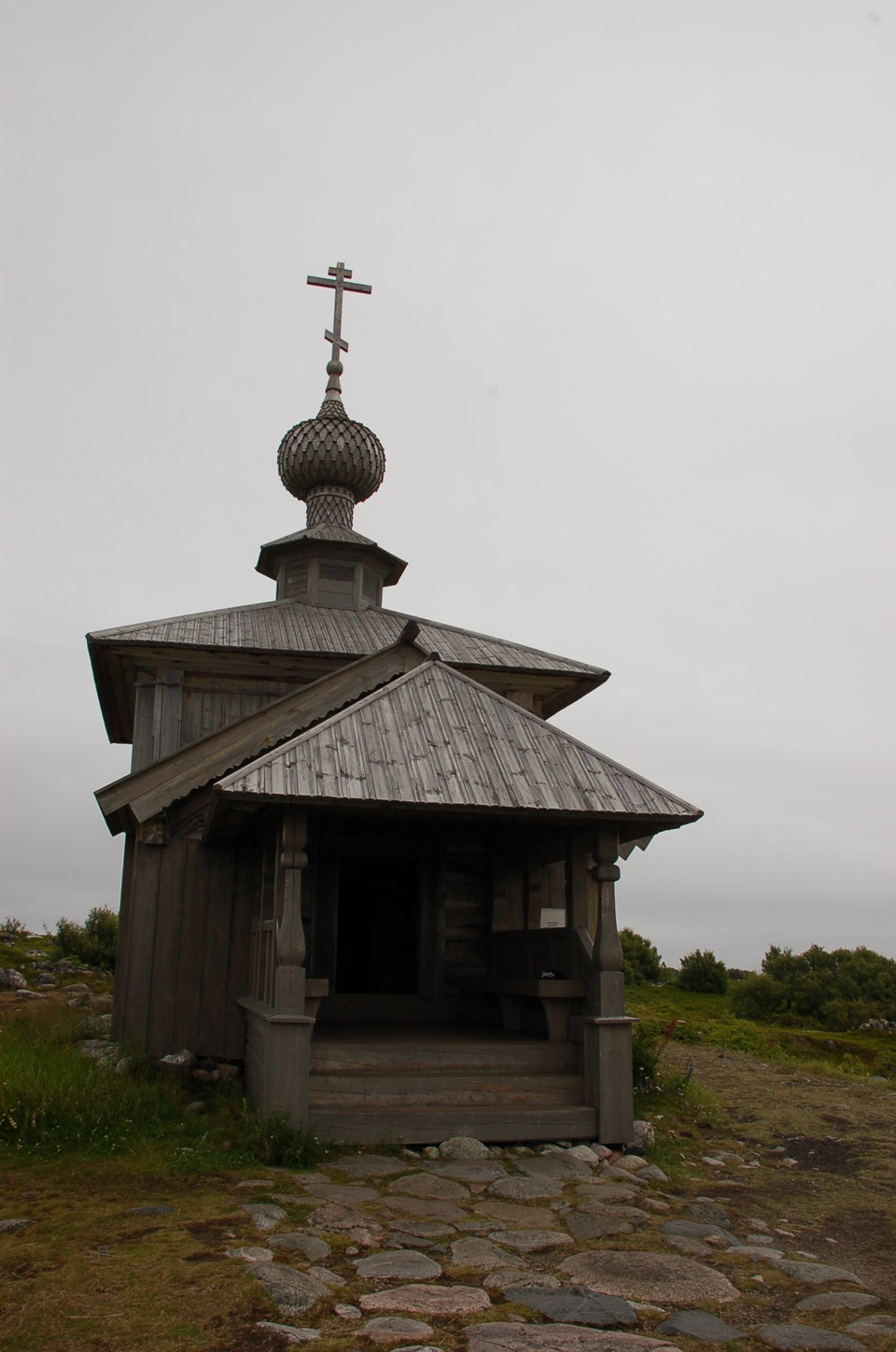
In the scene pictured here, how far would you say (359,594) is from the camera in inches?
585

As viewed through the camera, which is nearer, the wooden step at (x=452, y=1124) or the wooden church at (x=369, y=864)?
the wooden step at (x=452, y=1124)

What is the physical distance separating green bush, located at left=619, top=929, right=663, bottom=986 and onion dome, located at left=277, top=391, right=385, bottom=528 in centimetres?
1243

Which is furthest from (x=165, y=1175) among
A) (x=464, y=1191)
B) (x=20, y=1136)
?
(x=464, y=1191)

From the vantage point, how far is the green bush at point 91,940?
19531 mm

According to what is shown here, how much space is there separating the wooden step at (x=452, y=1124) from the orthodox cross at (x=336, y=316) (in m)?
11.5

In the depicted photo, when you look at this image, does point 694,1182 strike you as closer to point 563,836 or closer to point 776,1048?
point 563,836

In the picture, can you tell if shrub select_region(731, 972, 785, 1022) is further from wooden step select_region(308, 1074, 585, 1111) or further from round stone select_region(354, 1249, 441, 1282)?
round stone select_region(354, 1249, 441, 1282)

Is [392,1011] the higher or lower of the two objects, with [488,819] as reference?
lower

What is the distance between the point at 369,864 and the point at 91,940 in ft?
34.2

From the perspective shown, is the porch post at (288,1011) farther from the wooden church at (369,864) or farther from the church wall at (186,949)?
the church wall at (186,949)

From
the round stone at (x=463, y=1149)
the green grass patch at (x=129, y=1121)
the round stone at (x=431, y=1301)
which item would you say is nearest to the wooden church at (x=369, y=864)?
the round stone at (x=463, y=1149)

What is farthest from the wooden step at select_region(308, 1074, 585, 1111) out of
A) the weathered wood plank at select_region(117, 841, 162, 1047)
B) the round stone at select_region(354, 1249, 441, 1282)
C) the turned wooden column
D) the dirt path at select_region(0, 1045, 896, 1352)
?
the weathered wood plank at select_region(117, 841, 162, 1047)

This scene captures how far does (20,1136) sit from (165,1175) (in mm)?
1174

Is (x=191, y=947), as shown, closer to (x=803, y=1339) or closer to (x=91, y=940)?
(x=803, y=1339)
